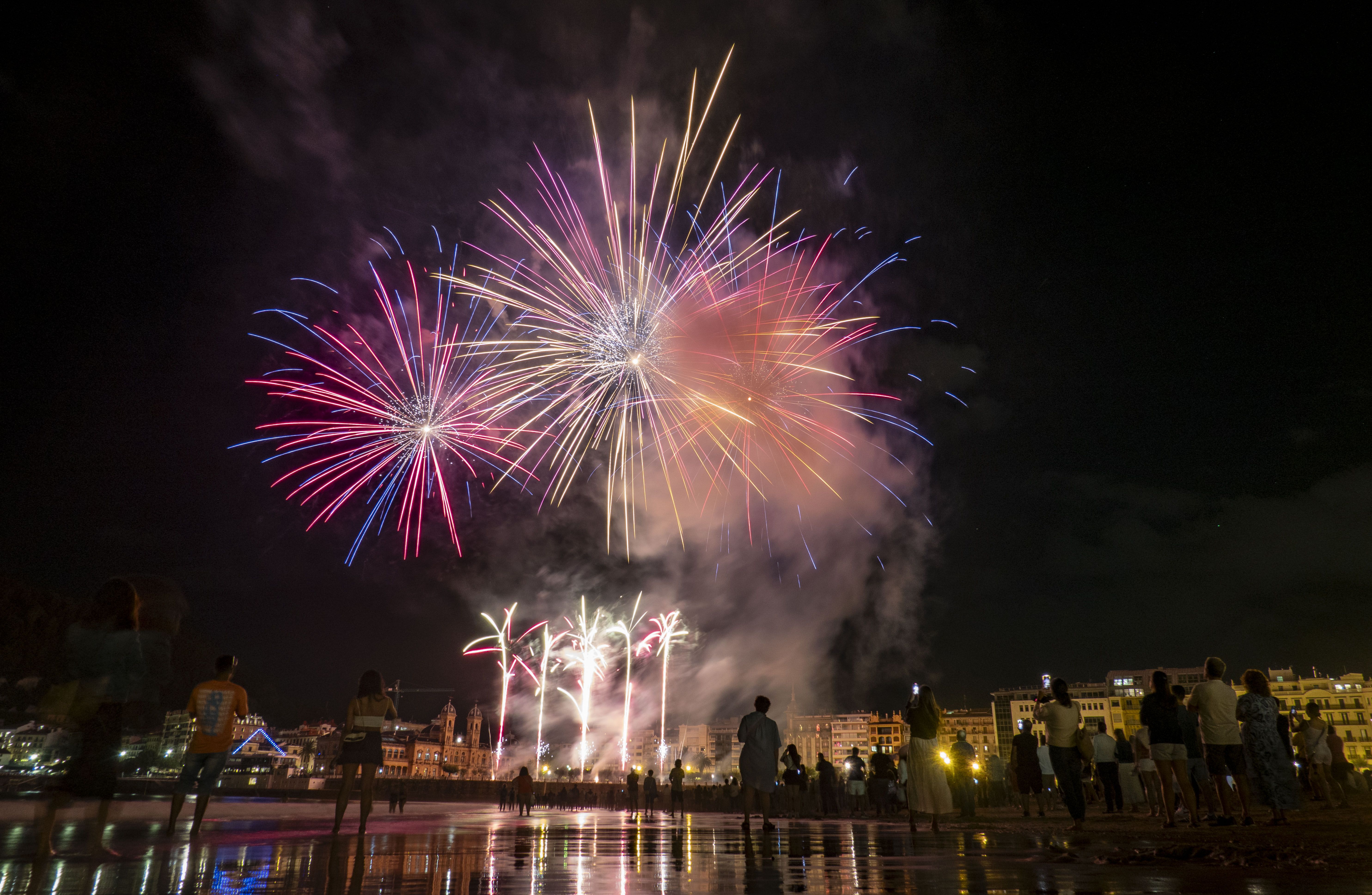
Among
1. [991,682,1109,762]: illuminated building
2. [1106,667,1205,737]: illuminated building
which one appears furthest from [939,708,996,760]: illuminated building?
[1106,667,1205,737]: illuminated building

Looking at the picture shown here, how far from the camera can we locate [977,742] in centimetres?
18538

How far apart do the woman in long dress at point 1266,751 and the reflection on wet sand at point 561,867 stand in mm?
2316

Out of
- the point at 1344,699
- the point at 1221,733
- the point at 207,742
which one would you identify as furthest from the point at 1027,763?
the point at 1344,699

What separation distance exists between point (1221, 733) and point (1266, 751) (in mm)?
391

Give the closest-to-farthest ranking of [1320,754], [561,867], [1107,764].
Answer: [561,867] < [1107,764] < [1320,754]

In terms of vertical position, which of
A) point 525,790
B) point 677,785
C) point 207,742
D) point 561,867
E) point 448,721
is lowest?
point 561,867

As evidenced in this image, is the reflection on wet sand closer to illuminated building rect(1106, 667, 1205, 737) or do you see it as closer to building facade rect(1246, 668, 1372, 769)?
building facade rect(1246, 668, 1372, 769)

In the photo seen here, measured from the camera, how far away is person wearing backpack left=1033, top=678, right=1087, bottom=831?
7672 mm

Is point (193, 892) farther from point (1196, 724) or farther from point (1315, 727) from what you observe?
point (1315, 727)

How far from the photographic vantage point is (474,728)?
192m

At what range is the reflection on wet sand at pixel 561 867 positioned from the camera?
11.4ft

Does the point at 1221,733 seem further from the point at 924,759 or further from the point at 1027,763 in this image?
the point at 1027,763

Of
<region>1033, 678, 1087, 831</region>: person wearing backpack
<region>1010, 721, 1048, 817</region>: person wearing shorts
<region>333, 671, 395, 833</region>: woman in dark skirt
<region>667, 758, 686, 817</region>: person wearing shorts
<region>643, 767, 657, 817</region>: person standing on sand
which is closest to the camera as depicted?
<region>333, 671, 395, 833</region>: woman in dark skirt

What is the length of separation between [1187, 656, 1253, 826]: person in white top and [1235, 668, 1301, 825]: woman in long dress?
9 cm
